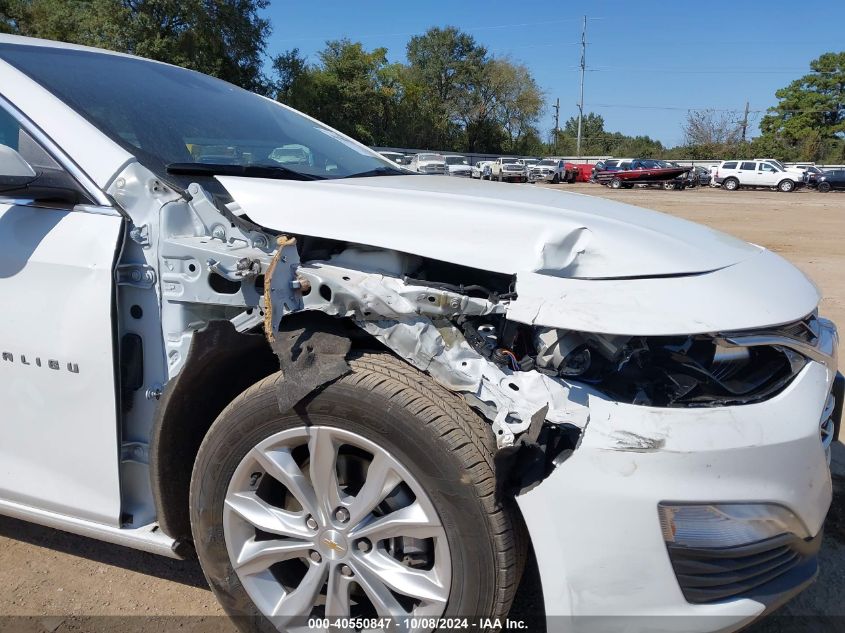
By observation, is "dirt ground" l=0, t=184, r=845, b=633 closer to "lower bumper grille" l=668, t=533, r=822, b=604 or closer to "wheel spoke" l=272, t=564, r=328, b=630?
"wheel spoke" l=272, t=564, r=328, b=630

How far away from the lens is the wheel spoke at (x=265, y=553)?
187 cm

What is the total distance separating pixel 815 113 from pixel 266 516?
6916 cm

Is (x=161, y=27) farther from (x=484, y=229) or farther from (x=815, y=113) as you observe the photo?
(x=815, y=113)

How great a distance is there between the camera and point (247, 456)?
1.85 meters

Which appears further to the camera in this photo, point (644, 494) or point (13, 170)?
point (13, 170)

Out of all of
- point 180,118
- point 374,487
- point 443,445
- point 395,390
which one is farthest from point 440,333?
point 180,118

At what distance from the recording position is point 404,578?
1.76 m

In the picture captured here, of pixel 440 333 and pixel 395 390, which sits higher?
pixel 440 333

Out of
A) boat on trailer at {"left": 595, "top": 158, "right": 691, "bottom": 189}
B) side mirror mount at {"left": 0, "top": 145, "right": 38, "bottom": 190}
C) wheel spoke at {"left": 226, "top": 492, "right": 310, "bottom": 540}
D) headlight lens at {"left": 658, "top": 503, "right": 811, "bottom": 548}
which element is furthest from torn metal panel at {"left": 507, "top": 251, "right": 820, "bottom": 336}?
boat on trailer at {"left": 595, "top": 158, "right": 691, "bottom": 189}

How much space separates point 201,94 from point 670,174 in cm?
3743

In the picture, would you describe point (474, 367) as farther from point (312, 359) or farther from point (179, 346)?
point (179, 346)

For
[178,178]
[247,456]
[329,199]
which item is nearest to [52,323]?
[178,178]

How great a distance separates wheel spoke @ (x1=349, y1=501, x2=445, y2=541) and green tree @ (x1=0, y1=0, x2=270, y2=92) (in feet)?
109

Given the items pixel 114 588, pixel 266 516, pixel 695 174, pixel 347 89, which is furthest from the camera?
pixel 347 89
